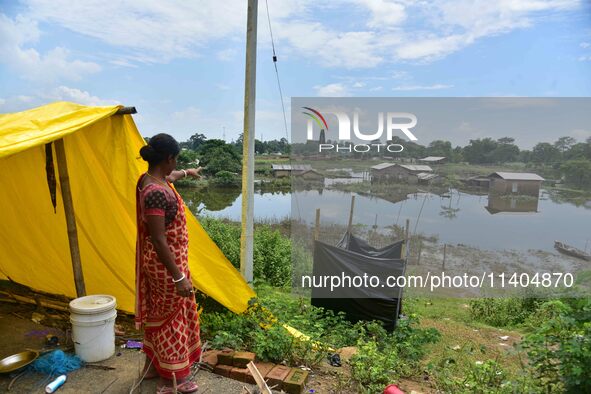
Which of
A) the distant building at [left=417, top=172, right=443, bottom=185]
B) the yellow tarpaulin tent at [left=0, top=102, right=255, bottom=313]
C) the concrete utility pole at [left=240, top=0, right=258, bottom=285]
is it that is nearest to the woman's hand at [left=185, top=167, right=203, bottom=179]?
the yellow tarpaulin tent at [left=0, top=102, right=255, bottom=313]

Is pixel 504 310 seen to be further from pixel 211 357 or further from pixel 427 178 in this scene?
pixel 211 357

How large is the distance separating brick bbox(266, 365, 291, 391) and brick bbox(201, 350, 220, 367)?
14.4 inches

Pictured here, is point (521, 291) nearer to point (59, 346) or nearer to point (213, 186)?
point (59, 346)

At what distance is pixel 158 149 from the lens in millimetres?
1939

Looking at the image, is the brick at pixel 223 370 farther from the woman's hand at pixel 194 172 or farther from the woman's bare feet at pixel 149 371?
the woman's hand at pixel 194 172

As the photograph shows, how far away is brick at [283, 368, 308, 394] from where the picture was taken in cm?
218

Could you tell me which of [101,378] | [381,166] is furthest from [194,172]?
[381,166]

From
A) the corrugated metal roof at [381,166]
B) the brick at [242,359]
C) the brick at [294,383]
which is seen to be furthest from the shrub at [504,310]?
the brick at [242,359]

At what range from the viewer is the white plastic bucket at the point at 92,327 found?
2.35 m

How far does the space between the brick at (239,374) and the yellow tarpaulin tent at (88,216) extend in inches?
25.5

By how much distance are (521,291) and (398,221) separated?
236cm

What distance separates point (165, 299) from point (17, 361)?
1119mm

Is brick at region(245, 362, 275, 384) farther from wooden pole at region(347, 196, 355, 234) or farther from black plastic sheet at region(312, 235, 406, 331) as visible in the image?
wooden pole at region(347, 196, 355, 234)

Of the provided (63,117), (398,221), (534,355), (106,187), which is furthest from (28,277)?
(398,221)
